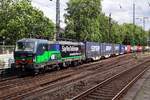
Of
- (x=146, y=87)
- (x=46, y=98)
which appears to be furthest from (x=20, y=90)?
(x=146, y=87)

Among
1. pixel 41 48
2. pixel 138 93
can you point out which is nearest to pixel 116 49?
pixel 41 48

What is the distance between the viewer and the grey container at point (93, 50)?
48.4 metres

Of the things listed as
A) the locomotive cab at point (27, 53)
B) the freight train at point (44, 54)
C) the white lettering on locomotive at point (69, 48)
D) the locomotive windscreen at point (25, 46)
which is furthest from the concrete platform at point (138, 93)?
the white lettering on locomotive at point (69, 48)

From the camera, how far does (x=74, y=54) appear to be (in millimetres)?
39688

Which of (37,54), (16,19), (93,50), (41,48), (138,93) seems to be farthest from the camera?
(93,50)

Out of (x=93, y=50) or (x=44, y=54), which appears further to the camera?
(x=93, y=50)

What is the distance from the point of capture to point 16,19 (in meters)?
47.4

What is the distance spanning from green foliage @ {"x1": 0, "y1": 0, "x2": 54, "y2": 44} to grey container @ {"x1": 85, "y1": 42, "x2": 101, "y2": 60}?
317 inches

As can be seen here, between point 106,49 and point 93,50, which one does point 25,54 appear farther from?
point 106,49

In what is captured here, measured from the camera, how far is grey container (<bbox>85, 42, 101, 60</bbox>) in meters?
48.4

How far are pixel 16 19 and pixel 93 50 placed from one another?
11.8 metres

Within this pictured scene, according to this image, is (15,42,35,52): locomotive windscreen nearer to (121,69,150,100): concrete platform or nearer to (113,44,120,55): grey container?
(121,69,150,100): concrete platform

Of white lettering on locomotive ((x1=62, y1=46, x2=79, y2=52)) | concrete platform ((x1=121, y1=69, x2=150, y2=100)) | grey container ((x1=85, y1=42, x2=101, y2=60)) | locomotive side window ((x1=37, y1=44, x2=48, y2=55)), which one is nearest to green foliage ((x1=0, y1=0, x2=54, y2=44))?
grey container ((x1=85, y1=42, x2=101, y2=60))

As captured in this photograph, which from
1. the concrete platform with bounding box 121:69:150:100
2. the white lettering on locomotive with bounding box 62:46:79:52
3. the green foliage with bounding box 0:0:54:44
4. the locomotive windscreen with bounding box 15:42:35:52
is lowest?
the concrete platform with bounding box 121:69:150:100
